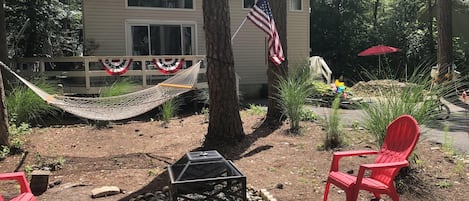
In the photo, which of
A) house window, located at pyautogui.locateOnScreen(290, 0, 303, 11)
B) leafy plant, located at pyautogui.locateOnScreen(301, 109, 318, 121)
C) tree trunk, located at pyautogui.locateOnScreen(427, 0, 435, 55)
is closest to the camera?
leafy plant, located at pyautogui.locateOnScreen(301, 109, 318, 121)

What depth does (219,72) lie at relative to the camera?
576cm

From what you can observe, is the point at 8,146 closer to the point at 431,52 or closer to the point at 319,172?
the point at 319,172

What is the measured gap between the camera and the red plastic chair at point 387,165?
9.64ft

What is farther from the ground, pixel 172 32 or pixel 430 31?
pixel 430 31

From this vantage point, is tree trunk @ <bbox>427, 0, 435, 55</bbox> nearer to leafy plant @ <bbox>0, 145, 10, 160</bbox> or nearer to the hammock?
the hammock

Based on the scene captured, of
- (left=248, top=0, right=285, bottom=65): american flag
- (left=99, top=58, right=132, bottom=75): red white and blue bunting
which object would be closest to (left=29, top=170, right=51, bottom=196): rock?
(left=248, top=0, right=285, bottom=65): american flag

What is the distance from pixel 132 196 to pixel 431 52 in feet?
65.4

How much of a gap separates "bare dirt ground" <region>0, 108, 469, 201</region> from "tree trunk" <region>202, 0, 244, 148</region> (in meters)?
0.34

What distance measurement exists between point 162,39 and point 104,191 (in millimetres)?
9092

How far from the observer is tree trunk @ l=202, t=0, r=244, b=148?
5.72 meters

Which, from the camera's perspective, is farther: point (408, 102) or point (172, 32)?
point (172, 32)

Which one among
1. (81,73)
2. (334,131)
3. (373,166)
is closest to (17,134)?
(81,73)

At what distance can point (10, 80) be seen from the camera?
8141mm

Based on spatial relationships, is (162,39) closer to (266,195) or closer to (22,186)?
(266,195)
